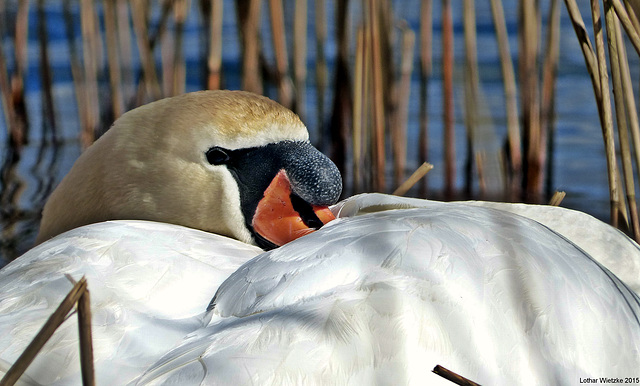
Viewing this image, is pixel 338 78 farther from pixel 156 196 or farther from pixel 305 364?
pixel 305 364

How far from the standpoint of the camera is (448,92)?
11.2 feet

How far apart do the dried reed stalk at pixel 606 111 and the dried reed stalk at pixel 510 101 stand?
136cm

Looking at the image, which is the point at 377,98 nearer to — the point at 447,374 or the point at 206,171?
the point at 206,171

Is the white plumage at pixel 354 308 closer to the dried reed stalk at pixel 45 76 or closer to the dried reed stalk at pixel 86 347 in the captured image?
the dried reed stalk at pixel 86 347

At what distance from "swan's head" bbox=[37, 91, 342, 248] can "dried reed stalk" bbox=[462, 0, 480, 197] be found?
1530 millimetres

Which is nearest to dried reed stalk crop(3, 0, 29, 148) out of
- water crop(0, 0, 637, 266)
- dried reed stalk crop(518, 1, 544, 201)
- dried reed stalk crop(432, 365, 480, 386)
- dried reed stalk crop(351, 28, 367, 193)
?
water crop(0, 0, 637, 266)

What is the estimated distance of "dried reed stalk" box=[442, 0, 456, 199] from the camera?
10.7 ft

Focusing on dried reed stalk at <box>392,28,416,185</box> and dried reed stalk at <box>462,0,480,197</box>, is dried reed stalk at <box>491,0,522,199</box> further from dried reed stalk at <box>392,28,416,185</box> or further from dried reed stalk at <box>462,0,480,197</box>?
dried reed stalk at <box>392,28,416,185</box>

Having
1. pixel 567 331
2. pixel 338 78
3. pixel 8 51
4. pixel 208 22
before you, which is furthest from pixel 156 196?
pixel 8 51

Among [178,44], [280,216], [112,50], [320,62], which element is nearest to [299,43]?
[320,62]

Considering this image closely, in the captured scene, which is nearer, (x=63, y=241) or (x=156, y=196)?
(x=63, y=241)

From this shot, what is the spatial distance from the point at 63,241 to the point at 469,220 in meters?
0.72

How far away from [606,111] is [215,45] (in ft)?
5.38

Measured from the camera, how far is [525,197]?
11.8 feet
